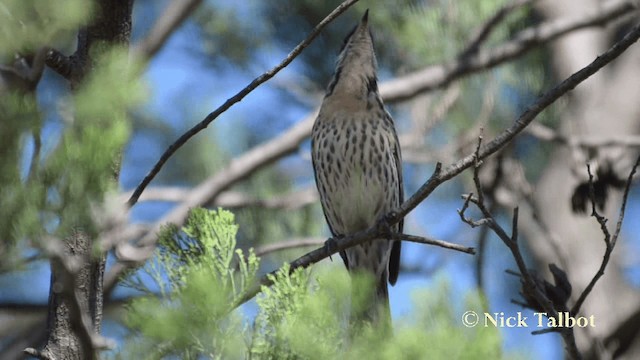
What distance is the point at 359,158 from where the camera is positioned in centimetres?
463

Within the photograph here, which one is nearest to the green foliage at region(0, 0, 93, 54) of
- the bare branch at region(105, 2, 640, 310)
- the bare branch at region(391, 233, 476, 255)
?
the bare branch at region(105, 2, 640, 310)

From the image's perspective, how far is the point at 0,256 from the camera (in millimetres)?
1894

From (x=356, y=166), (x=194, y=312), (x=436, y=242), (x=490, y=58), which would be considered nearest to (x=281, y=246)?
(x=356, y=166)

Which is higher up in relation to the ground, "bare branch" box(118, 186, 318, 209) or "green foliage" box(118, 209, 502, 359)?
"bare branch" box(118, 186, 318, 209)

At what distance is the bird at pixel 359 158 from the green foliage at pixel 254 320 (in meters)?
2.16

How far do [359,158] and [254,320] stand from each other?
236cm

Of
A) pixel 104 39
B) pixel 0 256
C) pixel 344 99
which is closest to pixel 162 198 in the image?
pixel 344 99

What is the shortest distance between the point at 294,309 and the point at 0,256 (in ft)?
2.21

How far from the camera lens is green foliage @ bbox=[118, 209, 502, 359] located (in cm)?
218

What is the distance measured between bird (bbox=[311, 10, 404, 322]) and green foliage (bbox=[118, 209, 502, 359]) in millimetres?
2161

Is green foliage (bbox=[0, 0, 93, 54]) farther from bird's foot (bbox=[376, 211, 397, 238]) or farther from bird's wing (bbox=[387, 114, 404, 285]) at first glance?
bird's wing (bbox=[387, 114, 404, 285])

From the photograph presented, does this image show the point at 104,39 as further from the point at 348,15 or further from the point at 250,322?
the point at 348,15

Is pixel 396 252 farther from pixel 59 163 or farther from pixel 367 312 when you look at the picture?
pixel 59 163

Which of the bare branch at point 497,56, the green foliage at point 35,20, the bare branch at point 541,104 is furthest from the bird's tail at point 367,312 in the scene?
the bare branch at point 497,56
